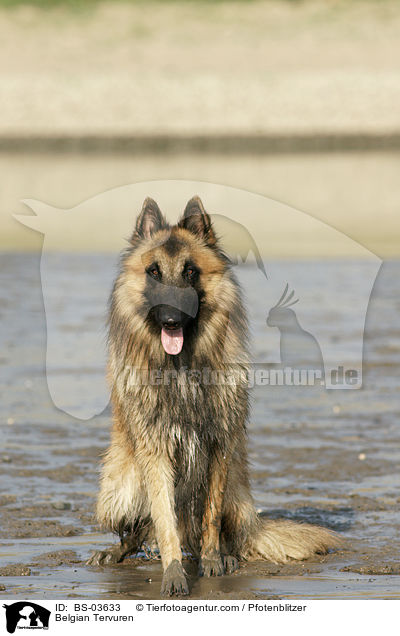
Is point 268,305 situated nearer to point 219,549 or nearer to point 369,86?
point 219,549

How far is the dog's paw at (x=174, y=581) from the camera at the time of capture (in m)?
5.85

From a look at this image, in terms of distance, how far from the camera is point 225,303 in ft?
20.2

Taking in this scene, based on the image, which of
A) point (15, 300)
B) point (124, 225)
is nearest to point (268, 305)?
point (15, 300)

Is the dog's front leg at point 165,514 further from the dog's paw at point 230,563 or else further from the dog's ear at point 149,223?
the dog's ear at point 149,223

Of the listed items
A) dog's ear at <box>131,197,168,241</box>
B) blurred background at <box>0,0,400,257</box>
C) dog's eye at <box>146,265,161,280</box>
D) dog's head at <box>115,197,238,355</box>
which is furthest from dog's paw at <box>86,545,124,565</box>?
blurred background at <box>0,0,400,257</box>

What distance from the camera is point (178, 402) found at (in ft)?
20.3

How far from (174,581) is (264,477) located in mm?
2332

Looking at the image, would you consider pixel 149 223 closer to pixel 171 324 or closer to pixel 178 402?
pixel 171 324

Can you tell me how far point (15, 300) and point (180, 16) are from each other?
37.2 meters

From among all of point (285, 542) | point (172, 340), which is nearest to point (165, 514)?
point (285, 542)

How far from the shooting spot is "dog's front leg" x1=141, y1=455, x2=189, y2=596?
5934 mm

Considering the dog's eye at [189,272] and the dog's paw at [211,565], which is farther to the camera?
the dog's paw at [211,565]

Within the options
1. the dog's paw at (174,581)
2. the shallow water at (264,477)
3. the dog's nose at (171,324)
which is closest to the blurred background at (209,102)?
the shallow water at (264,477)
